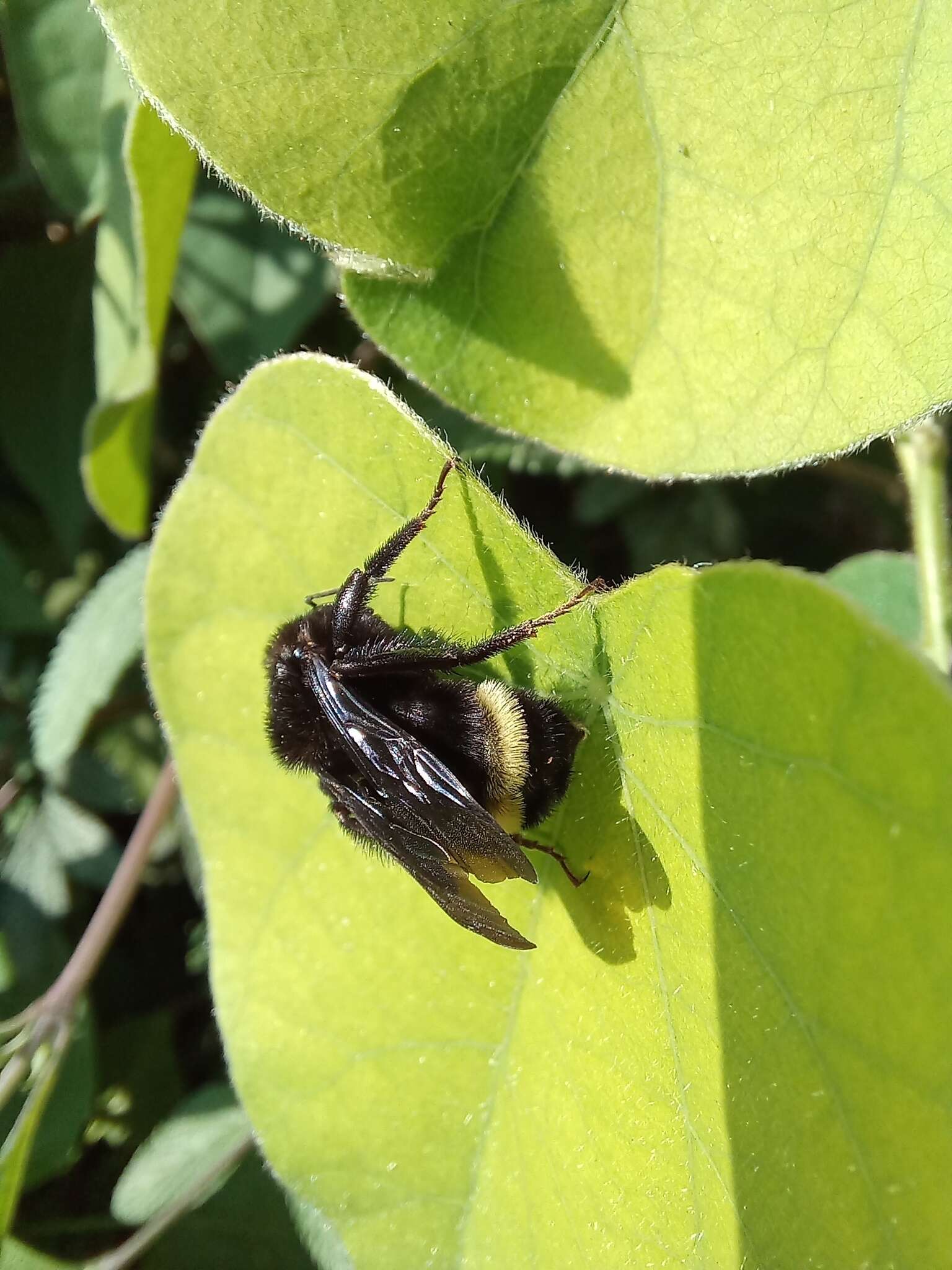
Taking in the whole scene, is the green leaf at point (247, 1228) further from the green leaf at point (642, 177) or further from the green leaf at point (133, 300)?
the green leaf at point (642, 177)

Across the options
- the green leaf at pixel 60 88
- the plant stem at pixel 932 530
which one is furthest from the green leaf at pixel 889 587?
the green leaf at pixel 60 88

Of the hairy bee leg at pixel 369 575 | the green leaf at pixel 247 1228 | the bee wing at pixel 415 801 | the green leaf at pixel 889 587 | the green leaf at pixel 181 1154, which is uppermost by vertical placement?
the hairy bee leg at pixel 369 575

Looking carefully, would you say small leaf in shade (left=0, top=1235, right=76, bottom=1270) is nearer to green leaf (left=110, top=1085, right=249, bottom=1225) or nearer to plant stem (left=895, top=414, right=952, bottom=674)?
green leaf (left=110, top=1085, right=249, bottom=1225)

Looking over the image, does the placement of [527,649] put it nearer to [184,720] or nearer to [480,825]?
[480,825]

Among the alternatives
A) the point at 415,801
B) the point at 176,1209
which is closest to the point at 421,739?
the point at 415,801

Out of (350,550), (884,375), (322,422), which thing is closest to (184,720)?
(350,550)

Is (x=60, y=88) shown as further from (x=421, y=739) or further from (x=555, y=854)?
(x=555, y=854)

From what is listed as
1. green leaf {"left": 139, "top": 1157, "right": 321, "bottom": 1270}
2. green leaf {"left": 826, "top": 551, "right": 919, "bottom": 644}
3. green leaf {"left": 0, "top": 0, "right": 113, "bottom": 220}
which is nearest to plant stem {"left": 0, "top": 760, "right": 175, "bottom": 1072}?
green leaf {"left": 139, "top": 1157, "right": 321, "bottom": 1270}
